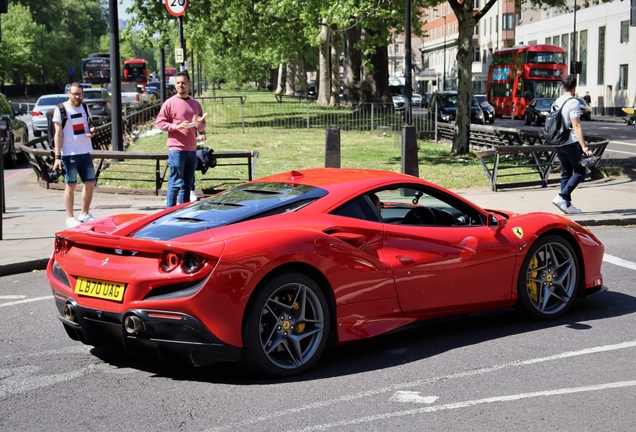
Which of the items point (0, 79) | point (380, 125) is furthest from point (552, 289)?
point (0, 79)

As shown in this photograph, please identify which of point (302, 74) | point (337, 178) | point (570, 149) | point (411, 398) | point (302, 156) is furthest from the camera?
point (302, 74)

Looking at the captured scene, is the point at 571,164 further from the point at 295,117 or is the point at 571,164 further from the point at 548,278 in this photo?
the point at 295,117

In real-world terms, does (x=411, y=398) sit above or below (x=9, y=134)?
below

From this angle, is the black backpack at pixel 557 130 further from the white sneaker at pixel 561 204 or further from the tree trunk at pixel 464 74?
the tree trunk at pixel 464 74

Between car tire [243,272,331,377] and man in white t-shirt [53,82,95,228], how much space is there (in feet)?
22.4

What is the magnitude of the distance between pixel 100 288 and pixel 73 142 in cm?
675

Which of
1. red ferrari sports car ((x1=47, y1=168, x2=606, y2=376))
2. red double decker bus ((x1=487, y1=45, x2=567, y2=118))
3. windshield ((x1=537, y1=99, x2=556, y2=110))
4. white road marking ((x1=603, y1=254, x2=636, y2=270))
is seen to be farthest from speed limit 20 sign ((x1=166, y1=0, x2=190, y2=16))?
red double decker bus ((x1=487, y1=45, x2=567, y2=118))

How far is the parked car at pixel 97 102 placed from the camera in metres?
39.8

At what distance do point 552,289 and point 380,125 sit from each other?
26897mm

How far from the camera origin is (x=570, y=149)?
13.1 m

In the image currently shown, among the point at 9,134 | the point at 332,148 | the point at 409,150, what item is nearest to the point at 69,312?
the point at 332,148

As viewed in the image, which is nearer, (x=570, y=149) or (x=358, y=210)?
(x=358, y=210)

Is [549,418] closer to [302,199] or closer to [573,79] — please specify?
[302,199]

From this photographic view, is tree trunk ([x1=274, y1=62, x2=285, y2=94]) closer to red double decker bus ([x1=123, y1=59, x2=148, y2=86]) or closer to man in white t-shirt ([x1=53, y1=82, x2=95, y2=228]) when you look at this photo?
red double decker bus ([x1=123, y1=59, x2=148, y2=86])
